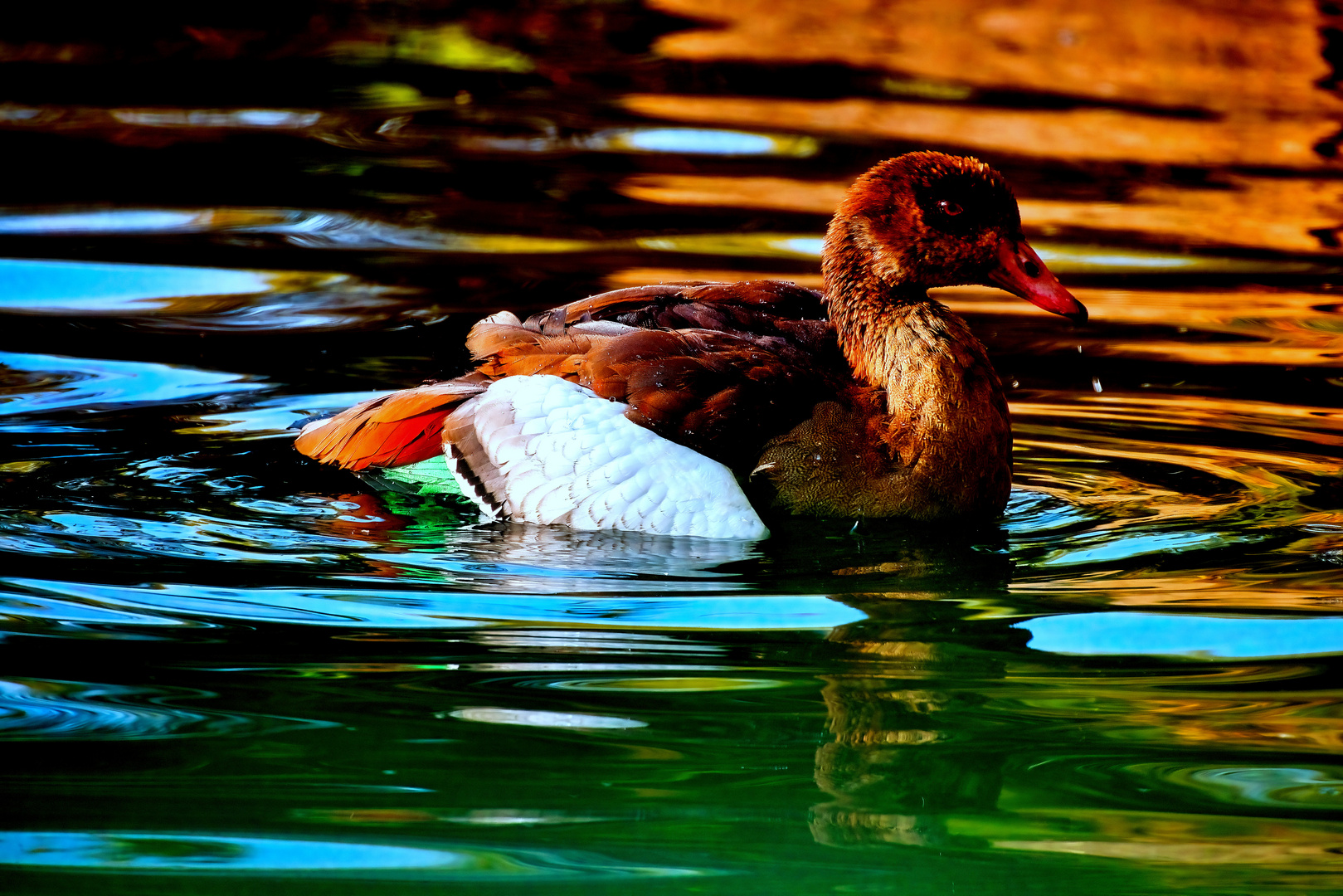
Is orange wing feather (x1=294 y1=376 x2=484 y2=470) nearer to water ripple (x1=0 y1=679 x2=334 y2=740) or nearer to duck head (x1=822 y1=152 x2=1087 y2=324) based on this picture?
duck head (x1=822 y1=152 x2=1087 y2=324)

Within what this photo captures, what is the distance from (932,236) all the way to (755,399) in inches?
37.3

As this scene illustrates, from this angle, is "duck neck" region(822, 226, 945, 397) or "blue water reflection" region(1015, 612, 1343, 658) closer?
"blue water reflection" region(1015, 612, 1343, 658)

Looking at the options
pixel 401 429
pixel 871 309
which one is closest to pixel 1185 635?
pixel 871 309

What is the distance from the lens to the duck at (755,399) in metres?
6.04

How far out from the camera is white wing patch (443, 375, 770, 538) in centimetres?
599

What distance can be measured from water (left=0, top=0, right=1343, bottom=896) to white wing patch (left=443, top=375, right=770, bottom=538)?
0.11 metres

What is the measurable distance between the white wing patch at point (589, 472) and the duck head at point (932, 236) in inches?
39.8

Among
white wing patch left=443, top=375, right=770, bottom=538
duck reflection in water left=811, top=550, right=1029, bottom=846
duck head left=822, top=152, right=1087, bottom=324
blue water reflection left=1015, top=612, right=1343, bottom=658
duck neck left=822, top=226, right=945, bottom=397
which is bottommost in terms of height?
duck reflection in water left=811, top=550, right=1029, bottom=846

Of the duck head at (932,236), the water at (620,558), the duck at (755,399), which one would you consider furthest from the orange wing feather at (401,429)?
the duck head at (932,236)

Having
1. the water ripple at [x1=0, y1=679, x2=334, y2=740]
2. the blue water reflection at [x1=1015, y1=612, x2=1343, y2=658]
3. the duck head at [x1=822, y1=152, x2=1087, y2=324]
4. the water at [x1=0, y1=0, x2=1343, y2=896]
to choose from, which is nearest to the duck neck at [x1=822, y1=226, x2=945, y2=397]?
the duck head at [x1=822, y1=152, x2=1087, y2=324]

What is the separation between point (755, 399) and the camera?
19.8 feet

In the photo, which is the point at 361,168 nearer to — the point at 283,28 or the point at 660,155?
the point at 660,155

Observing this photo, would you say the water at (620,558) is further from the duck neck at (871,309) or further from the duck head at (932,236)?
the duck head at (932,236)

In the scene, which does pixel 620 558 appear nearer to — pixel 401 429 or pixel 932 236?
pixel 401 429
